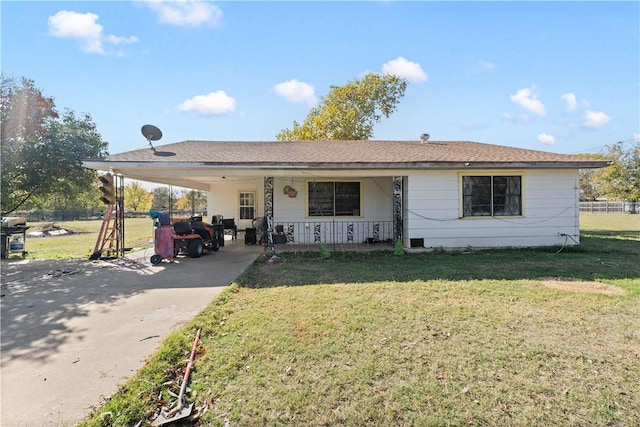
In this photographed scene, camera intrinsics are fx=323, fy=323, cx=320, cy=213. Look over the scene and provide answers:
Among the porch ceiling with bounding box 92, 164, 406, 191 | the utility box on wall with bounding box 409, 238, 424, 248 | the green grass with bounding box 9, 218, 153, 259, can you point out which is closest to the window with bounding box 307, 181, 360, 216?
the porch ceiling with bounding box 92, 164, 406, 191

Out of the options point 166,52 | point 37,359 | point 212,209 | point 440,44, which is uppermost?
point 440,44

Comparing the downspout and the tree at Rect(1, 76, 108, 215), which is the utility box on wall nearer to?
the downspout

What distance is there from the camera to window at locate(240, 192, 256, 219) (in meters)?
14.7

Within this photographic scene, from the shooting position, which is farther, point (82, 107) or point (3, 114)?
point (82, 107)

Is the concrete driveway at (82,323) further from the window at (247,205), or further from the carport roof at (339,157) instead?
the window at (247,205)

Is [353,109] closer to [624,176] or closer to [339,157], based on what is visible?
[339,157]

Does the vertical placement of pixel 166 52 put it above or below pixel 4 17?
above

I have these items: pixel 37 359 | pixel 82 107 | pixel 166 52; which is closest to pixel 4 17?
pixel 166 52

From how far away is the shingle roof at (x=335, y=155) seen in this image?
894 centimetres

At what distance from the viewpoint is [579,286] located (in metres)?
5.67

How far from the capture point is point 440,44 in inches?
421

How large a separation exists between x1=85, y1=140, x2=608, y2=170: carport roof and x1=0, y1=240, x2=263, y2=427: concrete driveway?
2712 millimetres

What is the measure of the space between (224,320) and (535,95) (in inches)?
740

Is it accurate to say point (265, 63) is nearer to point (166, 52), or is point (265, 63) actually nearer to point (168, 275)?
point (166, 52)
